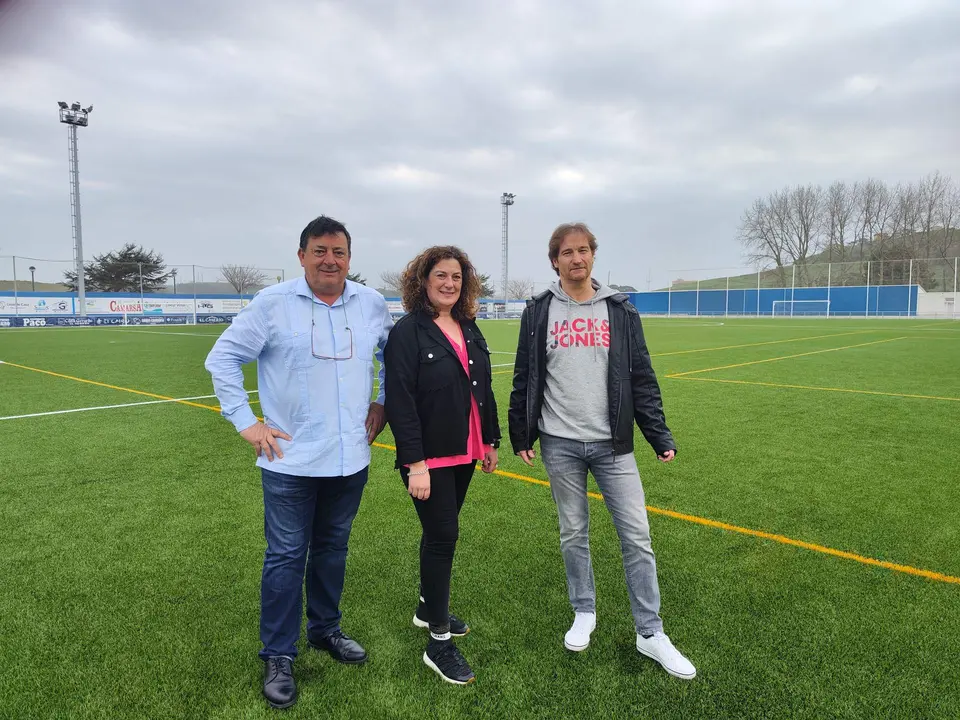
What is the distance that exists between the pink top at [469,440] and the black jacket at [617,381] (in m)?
0.17

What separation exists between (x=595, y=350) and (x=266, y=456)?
141 cm

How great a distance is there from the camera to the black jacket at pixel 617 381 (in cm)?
263

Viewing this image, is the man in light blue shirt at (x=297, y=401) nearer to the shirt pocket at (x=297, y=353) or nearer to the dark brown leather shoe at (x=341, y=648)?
the shirt pocket at (x=297, y=353)

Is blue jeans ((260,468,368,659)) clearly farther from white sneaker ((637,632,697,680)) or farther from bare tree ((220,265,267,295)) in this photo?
bare tree ((220,265,267,295))

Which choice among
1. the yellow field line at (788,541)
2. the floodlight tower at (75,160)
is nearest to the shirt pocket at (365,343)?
the yellow field line at (788,541)

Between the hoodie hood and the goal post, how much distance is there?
59.1m

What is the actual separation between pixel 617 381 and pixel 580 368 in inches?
6.5

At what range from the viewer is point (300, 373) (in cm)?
242

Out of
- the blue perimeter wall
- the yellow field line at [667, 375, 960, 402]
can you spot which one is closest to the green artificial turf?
the yellow field line at [667, 375, 960, 402]

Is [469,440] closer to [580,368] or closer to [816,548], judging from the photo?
[580,368]

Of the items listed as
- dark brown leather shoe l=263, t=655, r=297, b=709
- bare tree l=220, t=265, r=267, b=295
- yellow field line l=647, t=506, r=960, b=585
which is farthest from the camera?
bare tree l=220, t=265, r=267, b=295

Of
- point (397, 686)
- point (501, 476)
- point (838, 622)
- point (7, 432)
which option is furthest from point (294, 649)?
point (7, 432)

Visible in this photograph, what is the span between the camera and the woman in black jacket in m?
2.43

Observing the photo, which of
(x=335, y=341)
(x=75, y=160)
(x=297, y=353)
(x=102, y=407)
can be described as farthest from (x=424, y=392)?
(x=75, y=160)
